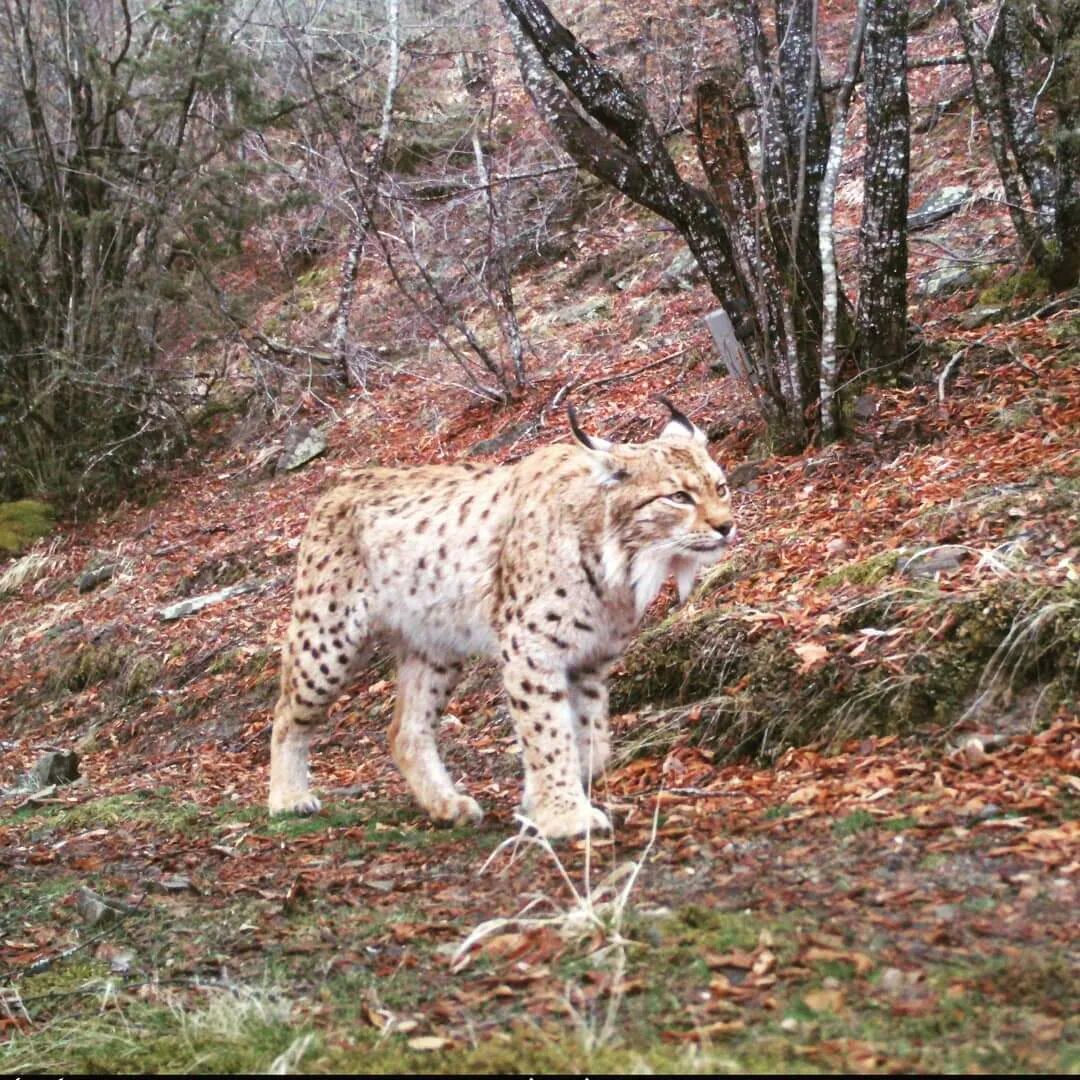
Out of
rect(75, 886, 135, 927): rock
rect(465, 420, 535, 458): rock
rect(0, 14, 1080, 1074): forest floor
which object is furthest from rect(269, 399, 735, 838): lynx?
rect(465, 420, 535, 458): rock

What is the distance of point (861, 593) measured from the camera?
23.4ft

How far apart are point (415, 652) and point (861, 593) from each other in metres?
2.43

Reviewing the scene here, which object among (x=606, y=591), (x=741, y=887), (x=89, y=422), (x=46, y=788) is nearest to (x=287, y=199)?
(x=89, y=422)

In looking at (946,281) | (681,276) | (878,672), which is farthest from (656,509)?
(681,276)

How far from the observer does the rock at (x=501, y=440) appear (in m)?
14.0

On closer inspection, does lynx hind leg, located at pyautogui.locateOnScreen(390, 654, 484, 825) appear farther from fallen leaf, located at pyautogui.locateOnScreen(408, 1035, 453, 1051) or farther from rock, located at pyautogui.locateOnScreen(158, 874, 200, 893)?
fallen leaf, located at pyautogui.locateOnScreen(408, 1035, 453, 1051)

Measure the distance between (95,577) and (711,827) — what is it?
12.0 meters

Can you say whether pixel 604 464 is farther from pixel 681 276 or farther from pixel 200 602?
pixel 681 276

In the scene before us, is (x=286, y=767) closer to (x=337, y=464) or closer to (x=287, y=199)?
(x=337, y=464)

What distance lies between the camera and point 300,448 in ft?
56.8

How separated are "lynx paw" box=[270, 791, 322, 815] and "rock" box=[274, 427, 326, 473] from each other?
9875 millimetres

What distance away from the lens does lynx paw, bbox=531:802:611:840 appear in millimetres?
5773

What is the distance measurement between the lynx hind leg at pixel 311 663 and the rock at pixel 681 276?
1001 cm

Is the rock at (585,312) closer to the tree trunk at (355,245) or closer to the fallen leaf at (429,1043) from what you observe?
the tree trunk at (355,245)
